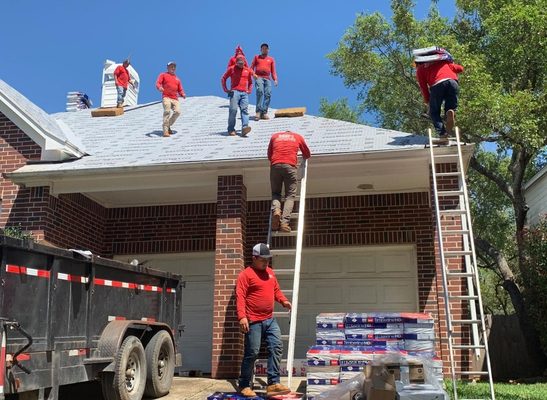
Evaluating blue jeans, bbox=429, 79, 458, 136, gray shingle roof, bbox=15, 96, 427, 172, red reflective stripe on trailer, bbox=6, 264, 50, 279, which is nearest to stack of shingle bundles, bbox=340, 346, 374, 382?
red reflective stripe on trailer, bbox=6, 264, 50, 279

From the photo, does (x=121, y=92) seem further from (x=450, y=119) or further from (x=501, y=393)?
(x=501, y=393)

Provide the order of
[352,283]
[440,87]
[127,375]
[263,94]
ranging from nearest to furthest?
[127,375] → [440,87] → [352,283] → [263,94]

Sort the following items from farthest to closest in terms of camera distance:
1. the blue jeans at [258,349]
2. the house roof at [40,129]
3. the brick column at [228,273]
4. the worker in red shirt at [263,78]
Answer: the worker in red shirt at [263,78]
the house roof at [40,129]
the brick column at [228,273]
the blue jeans at [258,349]

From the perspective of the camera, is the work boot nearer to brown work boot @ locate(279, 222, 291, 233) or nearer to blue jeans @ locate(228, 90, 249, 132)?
brown work boot @ locate(279, 222, 291, 233)

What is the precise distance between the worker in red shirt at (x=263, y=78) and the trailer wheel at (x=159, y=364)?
6094mm

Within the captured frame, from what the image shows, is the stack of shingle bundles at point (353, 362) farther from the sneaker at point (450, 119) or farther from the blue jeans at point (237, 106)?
the blue jeans at point (237, 106)

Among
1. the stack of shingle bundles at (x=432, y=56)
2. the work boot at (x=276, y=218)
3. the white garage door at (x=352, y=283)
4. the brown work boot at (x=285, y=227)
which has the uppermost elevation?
the stack of shingle bundles at (x=432, y=56)

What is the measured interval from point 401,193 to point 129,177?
482cm

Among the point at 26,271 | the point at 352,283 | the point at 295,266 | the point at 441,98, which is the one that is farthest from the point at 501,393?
the point at 26,271

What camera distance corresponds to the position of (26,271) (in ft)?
16.4

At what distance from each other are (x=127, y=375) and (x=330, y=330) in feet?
7.56

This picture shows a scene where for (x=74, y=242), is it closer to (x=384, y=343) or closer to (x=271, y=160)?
(x=271, y=160)

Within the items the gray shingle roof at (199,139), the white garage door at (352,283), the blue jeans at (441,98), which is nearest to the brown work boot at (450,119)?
the blue jeans at (441,98)

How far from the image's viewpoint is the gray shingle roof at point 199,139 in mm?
9406
